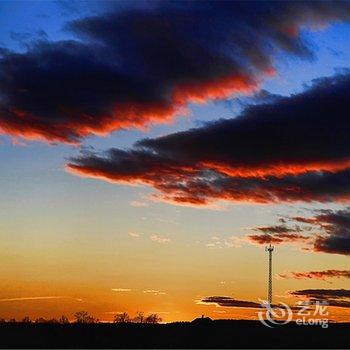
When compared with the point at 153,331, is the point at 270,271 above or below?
above

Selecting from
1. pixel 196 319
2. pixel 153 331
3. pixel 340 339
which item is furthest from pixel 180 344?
pixel 340 339

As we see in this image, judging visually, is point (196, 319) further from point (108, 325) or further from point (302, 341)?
point (302, 341)

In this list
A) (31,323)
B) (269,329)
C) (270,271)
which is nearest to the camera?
(269,329)

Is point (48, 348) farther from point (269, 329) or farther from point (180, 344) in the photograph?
point (269, 329)

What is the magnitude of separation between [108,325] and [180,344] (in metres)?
8.17

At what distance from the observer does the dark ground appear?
195 ft

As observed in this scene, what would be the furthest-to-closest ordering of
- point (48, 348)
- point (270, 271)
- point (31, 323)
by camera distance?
point (270, 271)
point (31, 323)
point (48, 348)

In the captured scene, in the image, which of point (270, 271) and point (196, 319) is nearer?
point (196, 319)

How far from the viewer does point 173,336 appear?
2483 inches

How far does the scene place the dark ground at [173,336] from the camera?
59312 mm

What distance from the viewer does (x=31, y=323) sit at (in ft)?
221

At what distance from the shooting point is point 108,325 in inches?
2571

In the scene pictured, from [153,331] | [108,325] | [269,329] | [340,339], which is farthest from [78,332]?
[340,339]

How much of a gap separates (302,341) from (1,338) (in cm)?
2730
